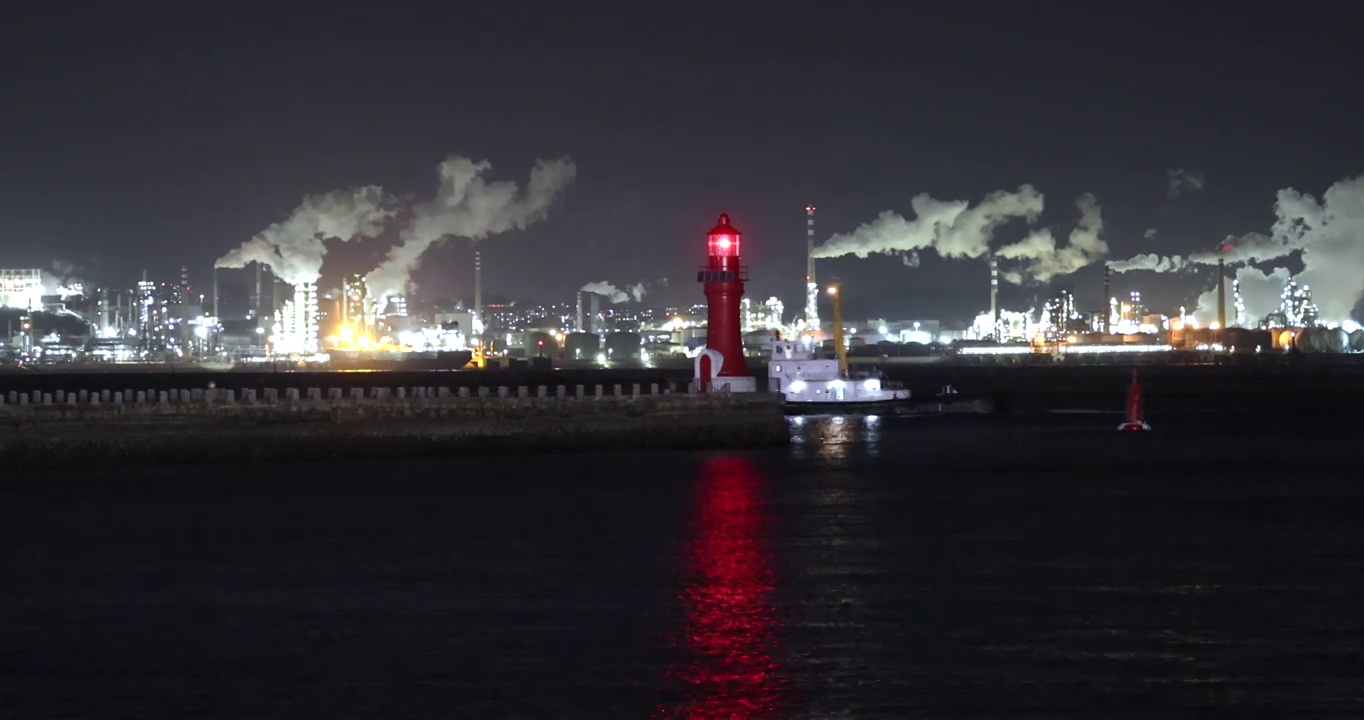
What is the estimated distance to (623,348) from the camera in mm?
184375

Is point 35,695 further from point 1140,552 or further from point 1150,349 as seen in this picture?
point 1150,349

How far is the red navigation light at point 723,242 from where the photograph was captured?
52.4m

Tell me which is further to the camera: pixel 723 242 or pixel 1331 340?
pixel 1331 340

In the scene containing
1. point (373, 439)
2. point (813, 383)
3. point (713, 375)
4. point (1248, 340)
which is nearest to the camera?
point (373, 439)

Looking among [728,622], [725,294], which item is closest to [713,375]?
[725,294]

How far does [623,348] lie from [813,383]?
118m

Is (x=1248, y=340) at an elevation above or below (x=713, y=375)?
above

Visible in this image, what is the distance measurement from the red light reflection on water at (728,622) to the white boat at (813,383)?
3303 centimetres

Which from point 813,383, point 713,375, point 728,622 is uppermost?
point 713,375

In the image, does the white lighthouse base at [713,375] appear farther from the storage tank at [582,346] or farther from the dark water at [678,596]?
the storage tank at [582,346]

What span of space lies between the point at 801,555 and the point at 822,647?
25.2 feet

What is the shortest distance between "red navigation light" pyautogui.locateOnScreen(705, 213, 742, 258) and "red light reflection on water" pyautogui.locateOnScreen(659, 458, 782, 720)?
21486 millimetres

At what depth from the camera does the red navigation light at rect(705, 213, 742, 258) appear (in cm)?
5241

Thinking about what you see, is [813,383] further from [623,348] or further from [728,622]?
[623,348]
